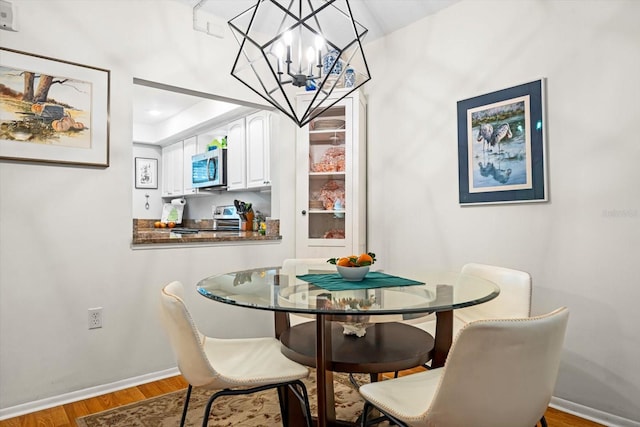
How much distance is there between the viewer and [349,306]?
1.35 metres

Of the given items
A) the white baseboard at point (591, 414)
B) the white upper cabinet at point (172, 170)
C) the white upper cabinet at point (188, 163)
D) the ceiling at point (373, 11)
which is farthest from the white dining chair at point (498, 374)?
the white upper cabinet at point (172, 170)

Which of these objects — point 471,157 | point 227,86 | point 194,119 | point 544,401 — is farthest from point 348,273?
point 194,119

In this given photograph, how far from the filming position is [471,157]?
2.72m

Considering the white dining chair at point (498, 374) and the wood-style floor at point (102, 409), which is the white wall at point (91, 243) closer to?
the wood-style floor at point (102, 409)

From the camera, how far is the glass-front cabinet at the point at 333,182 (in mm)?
3264

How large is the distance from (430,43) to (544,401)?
253 cm

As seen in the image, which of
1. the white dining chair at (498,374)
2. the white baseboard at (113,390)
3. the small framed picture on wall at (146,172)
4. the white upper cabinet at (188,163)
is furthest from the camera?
the small framed picture on wall at (146,172)

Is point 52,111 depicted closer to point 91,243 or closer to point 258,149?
point 91,243

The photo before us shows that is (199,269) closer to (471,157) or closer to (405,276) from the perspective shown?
(405,276)

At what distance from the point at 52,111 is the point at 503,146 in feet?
8.66

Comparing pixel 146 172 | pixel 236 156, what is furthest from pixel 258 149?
pixel 146 172

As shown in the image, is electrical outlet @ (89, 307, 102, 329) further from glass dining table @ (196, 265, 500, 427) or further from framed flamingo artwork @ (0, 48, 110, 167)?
glass dining table @ (196, 265, 500, 427)

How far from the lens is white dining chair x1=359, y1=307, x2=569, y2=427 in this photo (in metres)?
1.09

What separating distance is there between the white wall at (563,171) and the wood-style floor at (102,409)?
0.14 metres
